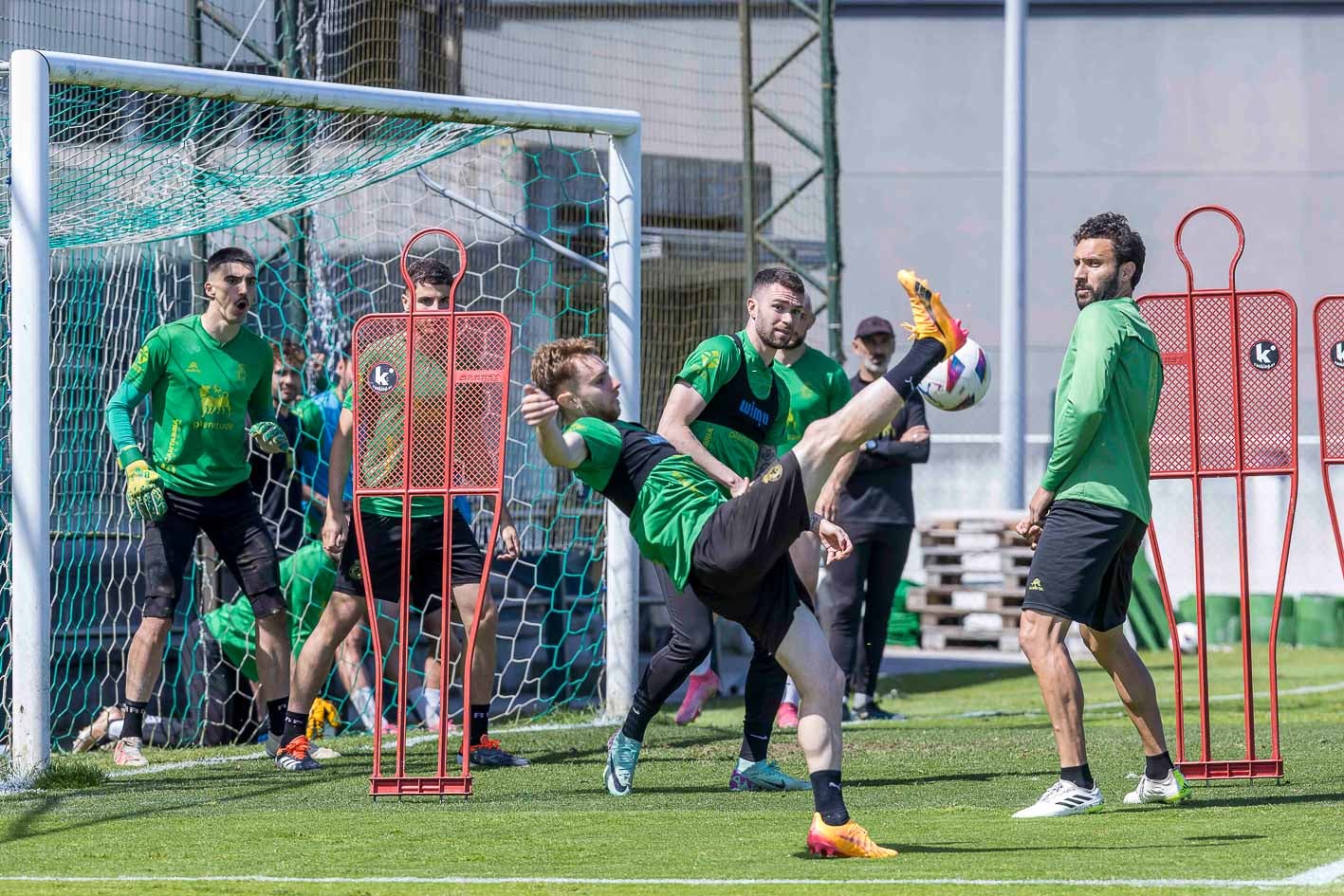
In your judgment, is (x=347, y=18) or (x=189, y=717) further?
(x=347, y=18)

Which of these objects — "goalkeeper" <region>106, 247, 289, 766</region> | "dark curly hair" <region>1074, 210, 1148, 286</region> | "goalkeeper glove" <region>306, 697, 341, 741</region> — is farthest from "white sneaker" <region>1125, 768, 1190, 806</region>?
"goalkeeper glove" <region>306, 697, 341, 741</region>

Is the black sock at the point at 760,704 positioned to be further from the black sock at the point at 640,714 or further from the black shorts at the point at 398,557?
the black shorts at the point at 398,557

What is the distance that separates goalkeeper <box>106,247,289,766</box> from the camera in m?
8.08

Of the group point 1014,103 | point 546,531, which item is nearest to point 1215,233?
point 1014,103

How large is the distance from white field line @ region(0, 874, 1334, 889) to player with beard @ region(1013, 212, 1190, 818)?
1371mm

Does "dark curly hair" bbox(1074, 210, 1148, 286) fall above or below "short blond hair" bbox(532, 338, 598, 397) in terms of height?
above

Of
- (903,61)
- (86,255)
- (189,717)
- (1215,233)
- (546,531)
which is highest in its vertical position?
(903,61)

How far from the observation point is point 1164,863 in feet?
16.6

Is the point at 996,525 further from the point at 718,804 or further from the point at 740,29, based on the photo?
the point at 718,804

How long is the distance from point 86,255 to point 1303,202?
17.8 meters

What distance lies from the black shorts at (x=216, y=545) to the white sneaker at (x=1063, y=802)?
3610 millimetres

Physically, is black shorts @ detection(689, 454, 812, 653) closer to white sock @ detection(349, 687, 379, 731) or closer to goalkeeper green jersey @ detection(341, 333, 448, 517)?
goalkeeper green jersey @ detection(341, 333, 448, 517)

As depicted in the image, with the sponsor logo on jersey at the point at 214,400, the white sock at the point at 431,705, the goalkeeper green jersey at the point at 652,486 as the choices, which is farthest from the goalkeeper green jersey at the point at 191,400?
the goalkeeper green jersey at the point at 652,486

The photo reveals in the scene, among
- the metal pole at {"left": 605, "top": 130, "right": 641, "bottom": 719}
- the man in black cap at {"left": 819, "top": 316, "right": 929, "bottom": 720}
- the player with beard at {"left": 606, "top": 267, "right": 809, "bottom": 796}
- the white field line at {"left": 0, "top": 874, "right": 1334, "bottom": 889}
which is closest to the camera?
the white field line at {"left": 0, "top": 874, "right": 1334, "bottom": 889}
